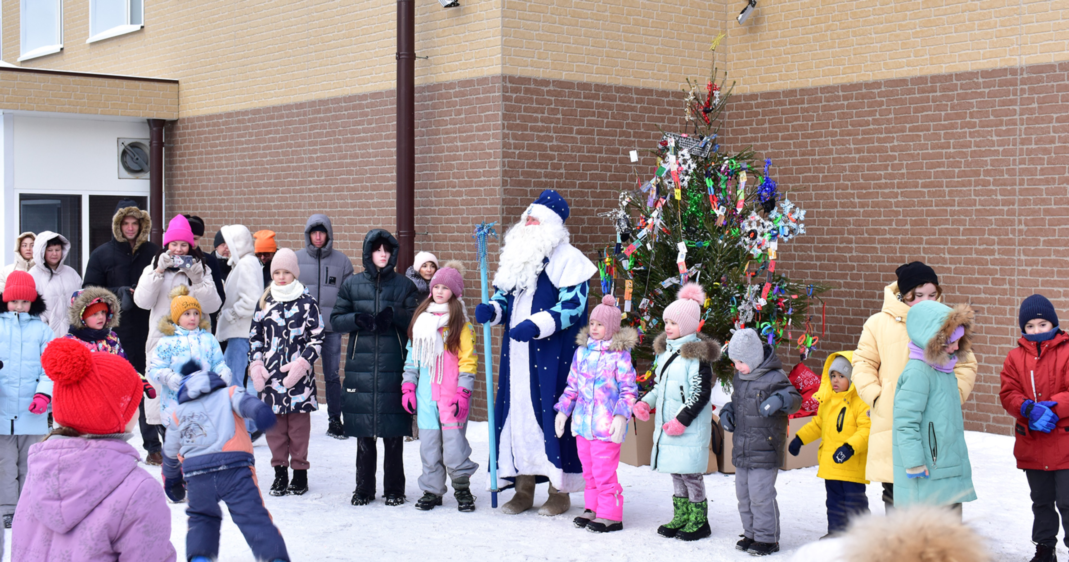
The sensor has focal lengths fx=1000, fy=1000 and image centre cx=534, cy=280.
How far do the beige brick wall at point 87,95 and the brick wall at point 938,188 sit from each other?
8135 millimetres

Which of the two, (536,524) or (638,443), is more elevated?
(638,443)

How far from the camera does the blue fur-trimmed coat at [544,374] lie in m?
6.56

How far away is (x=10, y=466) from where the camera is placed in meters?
6.17

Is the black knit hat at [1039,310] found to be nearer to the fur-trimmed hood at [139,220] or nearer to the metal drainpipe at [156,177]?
the fur-trimmed hood at [139,220]

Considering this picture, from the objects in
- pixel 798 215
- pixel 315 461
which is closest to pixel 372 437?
pixel 315 461

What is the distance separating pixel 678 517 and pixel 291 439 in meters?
2.82

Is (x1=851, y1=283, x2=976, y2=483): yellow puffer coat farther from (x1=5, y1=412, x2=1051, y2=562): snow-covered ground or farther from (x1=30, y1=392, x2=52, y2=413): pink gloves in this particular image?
(x1=30, y1=392, x2=52, y2=413): pink gloves

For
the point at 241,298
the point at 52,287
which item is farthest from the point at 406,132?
the point at 52,287

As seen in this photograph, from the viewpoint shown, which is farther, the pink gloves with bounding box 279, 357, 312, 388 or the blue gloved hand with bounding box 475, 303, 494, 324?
the pink gloves with bounding box 279, 357, 312, 388

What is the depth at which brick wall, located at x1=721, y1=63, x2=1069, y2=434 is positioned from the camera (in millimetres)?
8633

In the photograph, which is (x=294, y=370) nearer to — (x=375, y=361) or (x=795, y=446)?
(x=375, y=361)

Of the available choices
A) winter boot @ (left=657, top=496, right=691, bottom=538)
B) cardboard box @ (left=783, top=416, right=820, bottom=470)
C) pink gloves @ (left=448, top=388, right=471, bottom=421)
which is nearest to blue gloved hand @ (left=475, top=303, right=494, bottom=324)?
pink gloves @ (left=448, top=388, right=471, bottom=421)

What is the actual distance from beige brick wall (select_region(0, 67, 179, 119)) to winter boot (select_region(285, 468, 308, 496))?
323 inches

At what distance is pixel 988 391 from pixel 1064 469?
3.72m
